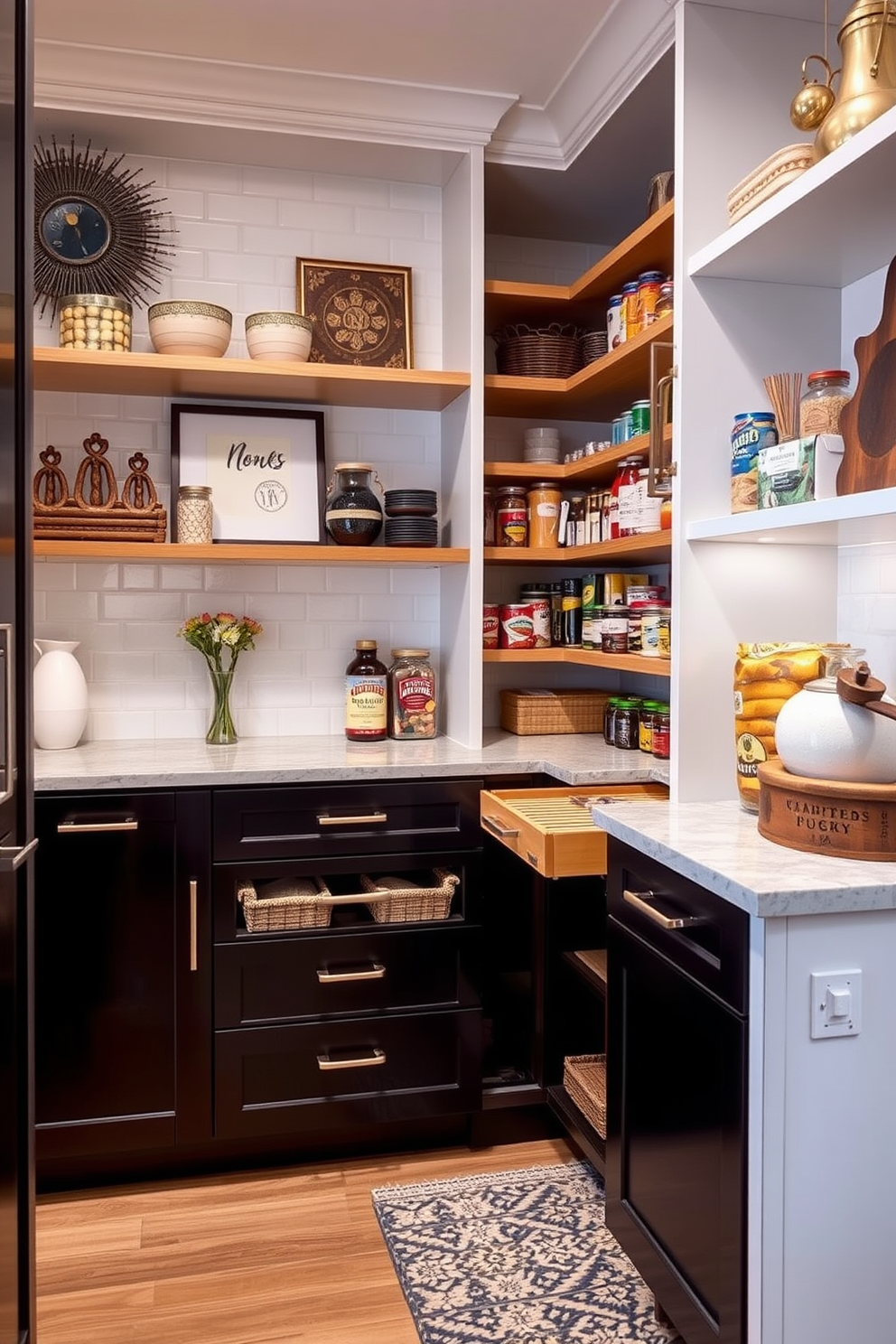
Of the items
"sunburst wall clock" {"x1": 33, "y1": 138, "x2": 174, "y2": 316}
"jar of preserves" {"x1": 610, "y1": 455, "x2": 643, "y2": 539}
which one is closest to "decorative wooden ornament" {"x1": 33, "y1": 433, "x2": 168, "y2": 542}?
"sunburst wall clock" {"x1": 33, "y1": 138, "x2": 174, "y2": 316}

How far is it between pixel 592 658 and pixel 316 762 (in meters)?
0.74

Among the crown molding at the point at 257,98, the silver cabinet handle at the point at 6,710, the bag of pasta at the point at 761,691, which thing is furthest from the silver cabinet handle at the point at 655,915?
the crown molding at the point at 257,98

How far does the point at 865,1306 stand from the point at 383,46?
259cm

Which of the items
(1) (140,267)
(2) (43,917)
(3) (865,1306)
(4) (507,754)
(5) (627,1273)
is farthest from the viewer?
(1) (140,267)

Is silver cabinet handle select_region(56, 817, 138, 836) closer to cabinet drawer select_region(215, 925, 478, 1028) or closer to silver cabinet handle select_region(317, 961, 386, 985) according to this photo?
cabinet drawer select_region(215, 925, 478, 1028)

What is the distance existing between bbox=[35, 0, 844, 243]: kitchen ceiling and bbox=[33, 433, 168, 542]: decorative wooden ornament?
33.0 inches

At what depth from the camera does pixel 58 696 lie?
2516mm

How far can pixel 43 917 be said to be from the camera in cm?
219

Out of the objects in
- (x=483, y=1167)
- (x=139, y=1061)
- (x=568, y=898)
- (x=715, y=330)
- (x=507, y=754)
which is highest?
(x=715, y=330)

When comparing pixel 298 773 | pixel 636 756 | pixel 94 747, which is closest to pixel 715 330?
pixel 636 756

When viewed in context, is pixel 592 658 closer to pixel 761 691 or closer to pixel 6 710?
pixel 761 691

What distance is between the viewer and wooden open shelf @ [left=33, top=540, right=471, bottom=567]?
2.46 meters

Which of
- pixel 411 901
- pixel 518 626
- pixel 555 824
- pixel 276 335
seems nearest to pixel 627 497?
pixel 518 626

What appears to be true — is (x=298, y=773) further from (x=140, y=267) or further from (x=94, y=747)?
(x=140, y=267)
